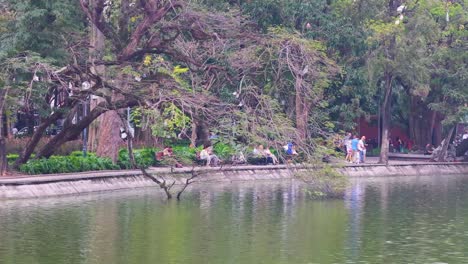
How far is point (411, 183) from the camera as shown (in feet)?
149

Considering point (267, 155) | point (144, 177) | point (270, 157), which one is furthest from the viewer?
point (270, 157)

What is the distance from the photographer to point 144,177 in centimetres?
3884

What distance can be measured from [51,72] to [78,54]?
3675 millimetres

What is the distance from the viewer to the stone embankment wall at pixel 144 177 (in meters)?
32.2

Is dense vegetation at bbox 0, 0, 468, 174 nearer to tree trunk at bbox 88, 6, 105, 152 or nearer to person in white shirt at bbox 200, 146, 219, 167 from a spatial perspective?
tree trunk at bbox 88, 6, 105, 152

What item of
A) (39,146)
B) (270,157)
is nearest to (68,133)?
(39,146)

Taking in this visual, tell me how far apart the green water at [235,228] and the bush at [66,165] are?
9.40ft

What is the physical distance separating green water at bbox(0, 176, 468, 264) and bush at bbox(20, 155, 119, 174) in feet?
9.40

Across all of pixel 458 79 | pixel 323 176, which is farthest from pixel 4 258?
pixel 458 79

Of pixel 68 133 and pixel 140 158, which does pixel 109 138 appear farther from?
pixel 68 133

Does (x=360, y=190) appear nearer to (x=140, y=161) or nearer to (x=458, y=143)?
(x=140, y=161)

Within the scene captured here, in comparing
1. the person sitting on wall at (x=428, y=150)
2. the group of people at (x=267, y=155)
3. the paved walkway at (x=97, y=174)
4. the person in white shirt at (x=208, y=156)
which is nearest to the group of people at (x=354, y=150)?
the group of people at (x=267, y=155)

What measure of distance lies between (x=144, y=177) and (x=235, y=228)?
13268 mm

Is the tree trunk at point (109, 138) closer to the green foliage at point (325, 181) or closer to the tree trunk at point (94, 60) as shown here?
the tree trunk at point (94, 60)
